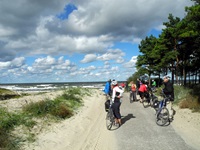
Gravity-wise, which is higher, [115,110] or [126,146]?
[115,110]

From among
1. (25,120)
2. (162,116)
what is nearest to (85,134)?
(25,120)

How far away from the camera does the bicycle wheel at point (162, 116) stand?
11809 millimetres

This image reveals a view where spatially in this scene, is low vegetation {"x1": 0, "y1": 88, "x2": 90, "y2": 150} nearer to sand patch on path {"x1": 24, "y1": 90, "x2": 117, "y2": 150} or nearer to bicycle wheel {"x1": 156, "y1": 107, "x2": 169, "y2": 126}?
sand patch on path {"x1": 24, "y1": 90, "x2": 117, "y2": 150}

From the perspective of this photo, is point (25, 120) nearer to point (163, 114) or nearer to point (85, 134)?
point (85, 134)

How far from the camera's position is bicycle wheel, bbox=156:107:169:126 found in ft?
38.7

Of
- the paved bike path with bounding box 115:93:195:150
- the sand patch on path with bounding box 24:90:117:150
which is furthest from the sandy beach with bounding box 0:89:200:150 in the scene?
the paved bike path with bounding box 115:93:195:150

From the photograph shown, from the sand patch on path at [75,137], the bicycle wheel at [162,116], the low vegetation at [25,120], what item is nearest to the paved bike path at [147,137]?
the bicycle wheel at [162,116]

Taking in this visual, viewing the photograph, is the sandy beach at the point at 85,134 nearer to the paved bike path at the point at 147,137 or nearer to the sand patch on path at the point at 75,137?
the sand patch on path at the point at 75,137

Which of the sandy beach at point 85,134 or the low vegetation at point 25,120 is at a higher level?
the low vegetation at point 25,120

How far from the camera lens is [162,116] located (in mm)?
12070

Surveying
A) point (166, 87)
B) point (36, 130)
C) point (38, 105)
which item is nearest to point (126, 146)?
point (36, 130)

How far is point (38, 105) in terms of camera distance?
13180 mm

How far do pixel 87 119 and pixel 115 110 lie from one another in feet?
10.3

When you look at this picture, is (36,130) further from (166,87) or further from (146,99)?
(146,99)
